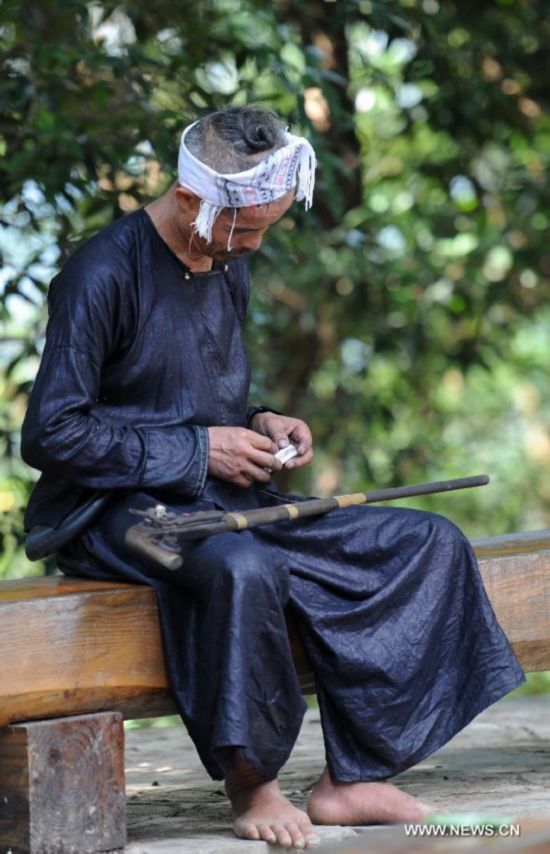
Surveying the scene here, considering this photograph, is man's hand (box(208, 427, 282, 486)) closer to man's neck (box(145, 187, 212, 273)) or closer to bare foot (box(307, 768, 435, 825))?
man's neck (box(145, 187, 212, 273))

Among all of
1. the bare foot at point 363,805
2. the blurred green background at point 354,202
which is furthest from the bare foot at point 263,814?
the blurred green background at point 354,202

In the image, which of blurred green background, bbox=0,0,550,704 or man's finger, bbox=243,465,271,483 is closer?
man's finger, bbox=243,465,271,483

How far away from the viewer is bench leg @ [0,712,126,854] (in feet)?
10.9

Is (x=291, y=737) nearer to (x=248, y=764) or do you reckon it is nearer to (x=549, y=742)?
(x=248, y=764)

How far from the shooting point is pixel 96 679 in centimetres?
345

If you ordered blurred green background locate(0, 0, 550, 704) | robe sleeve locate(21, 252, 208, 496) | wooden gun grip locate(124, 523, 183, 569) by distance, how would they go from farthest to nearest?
blurred green background locate(0, 0, 550, 704) < robe sleeve locate(21, 252, 208, 496) < wooden gun grip locate(124, 523, 183, 569)

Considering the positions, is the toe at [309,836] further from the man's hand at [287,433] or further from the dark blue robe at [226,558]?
the man's hand at [287,433]

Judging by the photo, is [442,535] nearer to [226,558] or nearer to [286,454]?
[286,454]

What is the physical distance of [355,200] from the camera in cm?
734

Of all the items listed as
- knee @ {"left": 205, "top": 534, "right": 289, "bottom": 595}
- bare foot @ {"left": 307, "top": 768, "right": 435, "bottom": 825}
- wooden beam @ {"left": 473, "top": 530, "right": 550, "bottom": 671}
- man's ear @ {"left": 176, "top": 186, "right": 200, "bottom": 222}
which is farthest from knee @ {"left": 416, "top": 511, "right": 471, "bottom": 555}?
man's ear @ {"left": 176, "top": 186, "right": 200, "bottom": 222}

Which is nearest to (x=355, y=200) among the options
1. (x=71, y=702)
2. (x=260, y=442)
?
(x=260, y=442)

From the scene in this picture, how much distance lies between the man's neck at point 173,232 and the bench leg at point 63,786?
1.11m

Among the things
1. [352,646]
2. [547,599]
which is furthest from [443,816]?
[547,599]

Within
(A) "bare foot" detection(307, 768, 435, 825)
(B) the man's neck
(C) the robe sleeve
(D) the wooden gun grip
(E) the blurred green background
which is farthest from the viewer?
(E) the blurred green background
